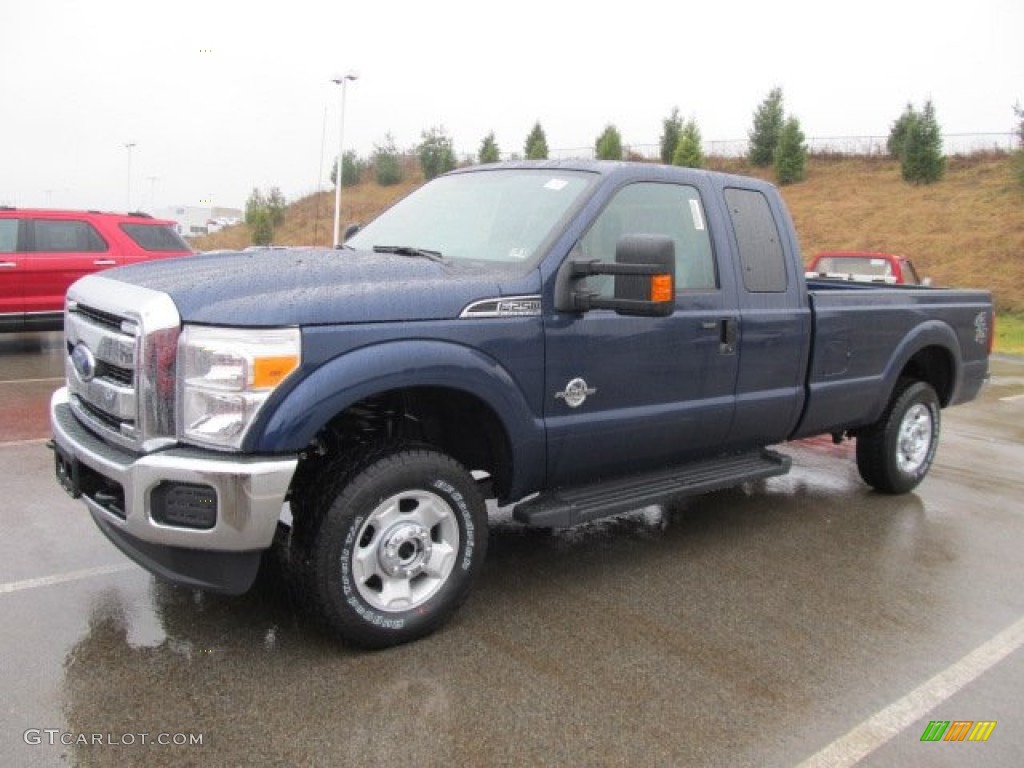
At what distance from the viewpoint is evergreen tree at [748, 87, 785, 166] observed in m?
41.3

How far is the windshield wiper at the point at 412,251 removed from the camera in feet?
13.2

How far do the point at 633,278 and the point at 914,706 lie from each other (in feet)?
6.39

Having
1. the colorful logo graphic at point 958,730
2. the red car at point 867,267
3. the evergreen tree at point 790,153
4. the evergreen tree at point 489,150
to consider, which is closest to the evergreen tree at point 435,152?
the evergreen tree at point 489,150

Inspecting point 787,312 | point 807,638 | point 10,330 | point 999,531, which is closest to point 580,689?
point 807,638

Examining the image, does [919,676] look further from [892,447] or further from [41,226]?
[41,226]

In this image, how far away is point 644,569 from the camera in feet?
14.9

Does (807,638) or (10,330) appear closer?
(807,638)

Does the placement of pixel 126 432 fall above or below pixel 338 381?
below

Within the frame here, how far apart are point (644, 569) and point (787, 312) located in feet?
5.41

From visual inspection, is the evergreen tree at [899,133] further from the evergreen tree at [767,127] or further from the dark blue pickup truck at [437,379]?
the dark blue pickup truck at [437,379]

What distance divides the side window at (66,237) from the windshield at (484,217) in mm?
7650

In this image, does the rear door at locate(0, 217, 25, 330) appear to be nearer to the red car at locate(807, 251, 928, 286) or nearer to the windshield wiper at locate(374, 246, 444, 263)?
the windshield wiper at locate(374, 246, 444, 263)

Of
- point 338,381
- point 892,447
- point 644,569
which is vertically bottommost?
point 644,569

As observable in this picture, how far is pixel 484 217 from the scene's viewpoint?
4.32m
